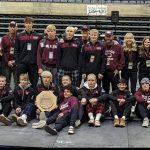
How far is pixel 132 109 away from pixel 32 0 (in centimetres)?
1489

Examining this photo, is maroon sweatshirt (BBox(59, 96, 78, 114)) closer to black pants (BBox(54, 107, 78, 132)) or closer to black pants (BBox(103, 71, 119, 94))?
black pants (BBox(54, 107, 78, 132))

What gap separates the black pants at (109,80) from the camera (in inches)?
356

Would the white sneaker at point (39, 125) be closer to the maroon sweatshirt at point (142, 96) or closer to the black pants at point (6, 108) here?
the black pants at point (6, 108)

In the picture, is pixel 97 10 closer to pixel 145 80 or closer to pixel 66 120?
pixel 145 80

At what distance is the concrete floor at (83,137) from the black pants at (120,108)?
0.23 m

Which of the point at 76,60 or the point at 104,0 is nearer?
the point at 76,60

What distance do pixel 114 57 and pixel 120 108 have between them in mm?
1084

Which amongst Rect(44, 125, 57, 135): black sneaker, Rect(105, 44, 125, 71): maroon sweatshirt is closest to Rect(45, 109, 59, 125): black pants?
Rect(44, 125, 57, 135): black sneaker

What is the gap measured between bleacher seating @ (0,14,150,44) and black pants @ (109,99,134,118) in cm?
1313

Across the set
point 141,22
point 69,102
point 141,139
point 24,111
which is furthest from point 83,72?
point 141,22

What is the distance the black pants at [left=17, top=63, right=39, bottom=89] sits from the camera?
30.6 ft

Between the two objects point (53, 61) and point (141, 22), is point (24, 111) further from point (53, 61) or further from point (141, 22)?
point (141, 22)

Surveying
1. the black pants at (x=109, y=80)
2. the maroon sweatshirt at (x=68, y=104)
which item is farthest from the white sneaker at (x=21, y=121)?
the black pants at (x=109, y=80)

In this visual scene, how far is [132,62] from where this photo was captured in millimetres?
9055
